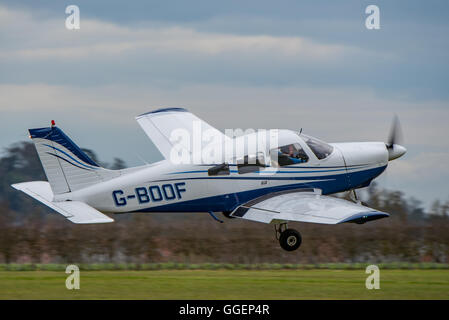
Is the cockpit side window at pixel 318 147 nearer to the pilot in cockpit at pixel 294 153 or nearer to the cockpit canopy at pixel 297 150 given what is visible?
the cockpit canopy at pixel 297 150

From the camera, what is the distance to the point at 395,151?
1895cm

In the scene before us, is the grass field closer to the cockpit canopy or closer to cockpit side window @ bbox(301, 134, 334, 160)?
the cockpit canopy

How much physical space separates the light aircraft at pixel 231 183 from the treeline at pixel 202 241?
4.86m

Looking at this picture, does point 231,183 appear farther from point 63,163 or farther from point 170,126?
→ point 170,126

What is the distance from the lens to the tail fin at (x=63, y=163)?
1627 cm

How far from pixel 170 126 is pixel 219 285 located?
6.12 m

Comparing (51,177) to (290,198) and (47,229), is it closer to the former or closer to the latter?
(290,198)

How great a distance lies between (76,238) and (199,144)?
227 inches

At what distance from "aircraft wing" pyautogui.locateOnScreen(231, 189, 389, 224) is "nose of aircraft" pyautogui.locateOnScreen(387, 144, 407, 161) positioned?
2337mm

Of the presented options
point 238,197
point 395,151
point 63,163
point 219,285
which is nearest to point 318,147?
point 238,197

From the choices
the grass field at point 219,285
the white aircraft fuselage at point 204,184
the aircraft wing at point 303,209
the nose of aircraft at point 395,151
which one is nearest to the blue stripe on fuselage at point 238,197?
the white aircraft fuselage at point 204,184
